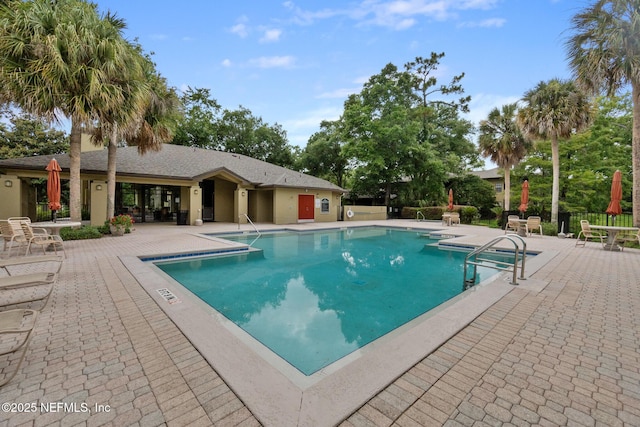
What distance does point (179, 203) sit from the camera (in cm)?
1919

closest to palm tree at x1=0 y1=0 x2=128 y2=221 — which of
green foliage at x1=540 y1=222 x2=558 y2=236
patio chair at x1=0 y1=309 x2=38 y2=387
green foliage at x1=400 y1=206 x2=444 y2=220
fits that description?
patio chair at x1=0 y1=309 x2=38 y2=387

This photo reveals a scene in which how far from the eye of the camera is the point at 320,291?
618 centimetres

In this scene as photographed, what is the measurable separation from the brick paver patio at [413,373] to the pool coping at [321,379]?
0.09 m

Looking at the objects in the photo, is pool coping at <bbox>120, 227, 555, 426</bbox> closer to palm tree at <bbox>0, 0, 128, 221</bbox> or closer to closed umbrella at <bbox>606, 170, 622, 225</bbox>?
palm tree at <bbox>0, 0, 128, 221</bbox>

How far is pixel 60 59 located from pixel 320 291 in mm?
10490

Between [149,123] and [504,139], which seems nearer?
[149,123]

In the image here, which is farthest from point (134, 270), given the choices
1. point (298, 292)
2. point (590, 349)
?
point (590, 349)

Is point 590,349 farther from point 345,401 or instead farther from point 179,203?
point 179,203

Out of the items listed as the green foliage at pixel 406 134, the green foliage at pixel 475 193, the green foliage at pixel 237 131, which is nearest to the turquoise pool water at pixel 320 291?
the green foliage at pixel 406 134

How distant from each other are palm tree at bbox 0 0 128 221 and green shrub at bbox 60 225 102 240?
12.2ft

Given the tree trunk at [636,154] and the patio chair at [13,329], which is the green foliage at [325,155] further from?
the patio chair at [13,329]

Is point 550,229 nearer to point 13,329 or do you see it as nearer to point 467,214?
point 467,214

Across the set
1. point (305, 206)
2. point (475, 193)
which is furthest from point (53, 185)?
point (475, 193)

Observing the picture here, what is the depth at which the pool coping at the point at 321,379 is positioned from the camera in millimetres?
2107
